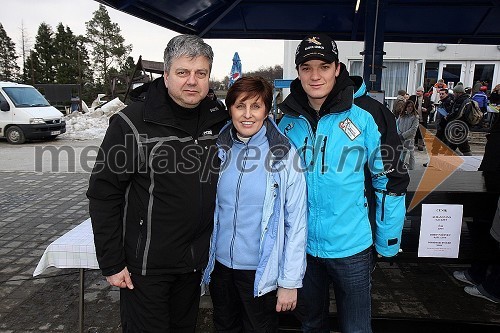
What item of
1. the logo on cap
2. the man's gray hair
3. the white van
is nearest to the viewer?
the man's gray hair

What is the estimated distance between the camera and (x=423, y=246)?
118 inches

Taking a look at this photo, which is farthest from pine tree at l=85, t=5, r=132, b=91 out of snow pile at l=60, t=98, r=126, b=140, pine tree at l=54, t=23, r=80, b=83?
snow pile at l=60, t=98, r=126, b=140

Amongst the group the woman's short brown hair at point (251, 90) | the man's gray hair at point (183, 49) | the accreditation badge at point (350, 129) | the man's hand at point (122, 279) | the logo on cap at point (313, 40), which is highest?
the logo on cap at point (313, 40)

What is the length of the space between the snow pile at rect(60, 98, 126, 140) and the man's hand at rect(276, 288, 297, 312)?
1499cm

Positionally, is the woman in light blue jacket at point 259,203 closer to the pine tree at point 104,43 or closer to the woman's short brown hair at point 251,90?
the woman's short brown hair at point 251,90

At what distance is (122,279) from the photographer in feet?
6.81

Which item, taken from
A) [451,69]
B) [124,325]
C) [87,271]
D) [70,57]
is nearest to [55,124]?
[87,271]

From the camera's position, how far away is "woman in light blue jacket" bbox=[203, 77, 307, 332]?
2.07 meters

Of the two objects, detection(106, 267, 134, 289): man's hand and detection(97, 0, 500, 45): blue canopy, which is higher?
detection(97, 0, 500, 45): blue canopy

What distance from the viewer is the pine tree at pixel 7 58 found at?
52.9 meters

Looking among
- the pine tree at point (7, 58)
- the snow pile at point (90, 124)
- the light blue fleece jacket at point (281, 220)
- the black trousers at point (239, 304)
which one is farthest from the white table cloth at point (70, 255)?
the pine tree at point (7, 58)

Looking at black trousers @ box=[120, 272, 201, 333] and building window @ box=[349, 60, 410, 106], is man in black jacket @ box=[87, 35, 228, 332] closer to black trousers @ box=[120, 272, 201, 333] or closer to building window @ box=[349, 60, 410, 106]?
black trousers @ box=[120, 272, 201, 333]

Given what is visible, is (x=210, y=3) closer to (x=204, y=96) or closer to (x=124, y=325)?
(x=204, y=96)

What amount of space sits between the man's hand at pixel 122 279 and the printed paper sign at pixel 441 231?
7.23 feet
